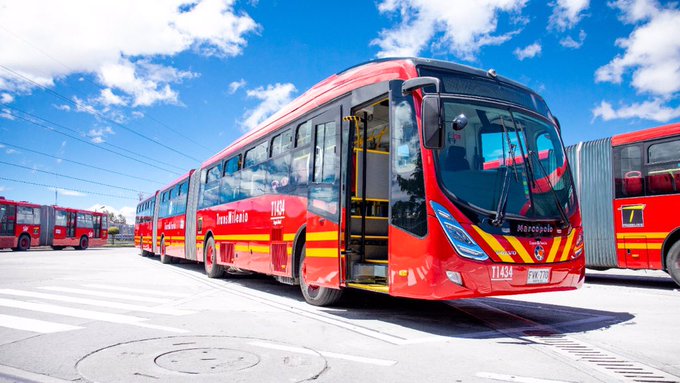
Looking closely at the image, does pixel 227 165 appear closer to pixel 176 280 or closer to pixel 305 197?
pixel 176 280

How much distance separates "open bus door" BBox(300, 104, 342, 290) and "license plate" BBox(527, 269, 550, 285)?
256cm

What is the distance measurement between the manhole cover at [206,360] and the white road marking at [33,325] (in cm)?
215

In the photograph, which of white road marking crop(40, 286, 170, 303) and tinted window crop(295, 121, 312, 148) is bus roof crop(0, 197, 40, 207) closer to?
white road marking crop(40, 286, 170, 303)

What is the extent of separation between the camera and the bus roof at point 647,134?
11.3 metres

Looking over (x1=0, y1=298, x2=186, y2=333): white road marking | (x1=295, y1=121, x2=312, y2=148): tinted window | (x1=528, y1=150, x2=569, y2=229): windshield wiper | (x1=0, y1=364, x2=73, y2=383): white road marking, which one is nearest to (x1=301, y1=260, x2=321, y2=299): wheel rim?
(x1=295, y1=121, x2=312, y2=148): tinted window

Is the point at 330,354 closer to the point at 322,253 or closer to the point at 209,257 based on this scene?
the point at 322,253

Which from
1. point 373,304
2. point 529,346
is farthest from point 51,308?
point 529,346

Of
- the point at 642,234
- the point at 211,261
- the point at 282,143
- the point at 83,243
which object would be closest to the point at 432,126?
the point at 282,143

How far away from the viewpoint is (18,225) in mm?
34188

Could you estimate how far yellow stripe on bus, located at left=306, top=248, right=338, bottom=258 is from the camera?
728cm

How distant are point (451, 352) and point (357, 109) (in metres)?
3.78

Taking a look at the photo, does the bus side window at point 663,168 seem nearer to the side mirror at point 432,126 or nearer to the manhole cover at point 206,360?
the side mirror at point 432,126

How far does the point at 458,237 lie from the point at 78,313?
18.0ft

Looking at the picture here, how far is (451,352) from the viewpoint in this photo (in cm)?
504
